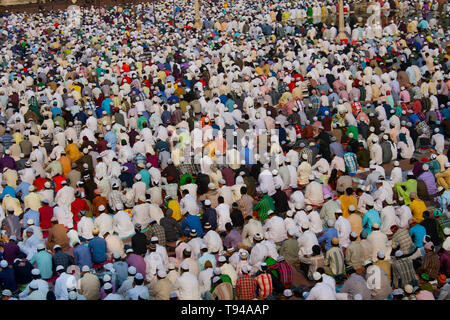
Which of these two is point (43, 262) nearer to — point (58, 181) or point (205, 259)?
point (205, 259)

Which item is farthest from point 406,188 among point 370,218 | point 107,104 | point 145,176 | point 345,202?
point 107,104

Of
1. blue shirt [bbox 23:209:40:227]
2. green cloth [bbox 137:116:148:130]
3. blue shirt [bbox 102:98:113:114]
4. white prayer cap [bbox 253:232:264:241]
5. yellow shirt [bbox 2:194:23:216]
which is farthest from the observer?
blue shirt [bbox 102:98:113:114]

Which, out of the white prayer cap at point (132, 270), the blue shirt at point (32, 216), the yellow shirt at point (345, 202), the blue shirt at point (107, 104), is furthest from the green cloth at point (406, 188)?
the blue shirt at point (107, 104)

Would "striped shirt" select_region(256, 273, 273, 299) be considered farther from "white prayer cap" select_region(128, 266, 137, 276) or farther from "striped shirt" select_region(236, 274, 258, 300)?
"white prayer cap" select_region(128, 266, 137, 276)

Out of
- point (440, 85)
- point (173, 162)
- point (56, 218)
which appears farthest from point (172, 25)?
point (56, 218)

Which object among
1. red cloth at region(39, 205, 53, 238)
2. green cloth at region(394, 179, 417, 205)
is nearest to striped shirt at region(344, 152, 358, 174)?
green cloth at region(394, 179, 417, 205)

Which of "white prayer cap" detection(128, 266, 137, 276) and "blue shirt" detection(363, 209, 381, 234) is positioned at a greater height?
"blue shirt" detection(363, 209, 381, 234)
